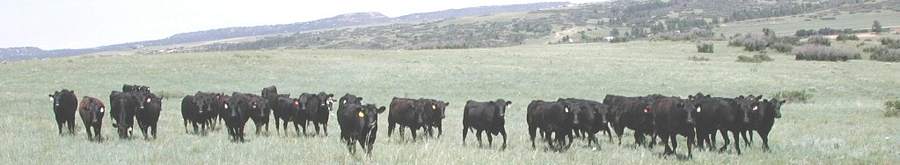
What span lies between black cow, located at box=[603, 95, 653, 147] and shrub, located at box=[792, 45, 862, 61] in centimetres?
4164

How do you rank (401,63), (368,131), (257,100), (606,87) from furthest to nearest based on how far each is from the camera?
(401,63) → (606,87) → (257,100) → (368,131)

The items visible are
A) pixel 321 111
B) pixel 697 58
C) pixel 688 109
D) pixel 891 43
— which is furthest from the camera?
pixel 891 43

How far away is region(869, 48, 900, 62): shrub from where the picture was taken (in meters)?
54.6

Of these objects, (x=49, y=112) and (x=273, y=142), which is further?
(x=49, y=112)

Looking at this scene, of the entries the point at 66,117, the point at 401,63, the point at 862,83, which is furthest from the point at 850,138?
the point at 401,63

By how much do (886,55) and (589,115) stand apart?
47568 mm

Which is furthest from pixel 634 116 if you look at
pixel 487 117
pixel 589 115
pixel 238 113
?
pixel 238 113

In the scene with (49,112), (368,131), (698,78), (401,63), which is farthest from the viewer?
(401,63)

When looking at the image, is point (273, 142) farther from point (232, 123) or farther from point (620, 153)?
point (620, 153)

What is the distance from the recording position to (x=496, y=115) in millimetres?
16516

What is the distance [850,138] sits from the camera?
691 inches

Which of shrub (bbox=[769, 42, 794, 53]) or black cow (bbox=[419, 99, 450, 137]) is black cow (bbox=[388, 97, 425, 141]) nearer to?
black cow (bbox=[419, 99, 450, 137])

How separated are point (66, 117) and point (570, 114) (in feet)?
33.9

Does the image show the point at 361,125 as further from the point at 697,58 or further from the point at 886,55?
the point at 886,55
